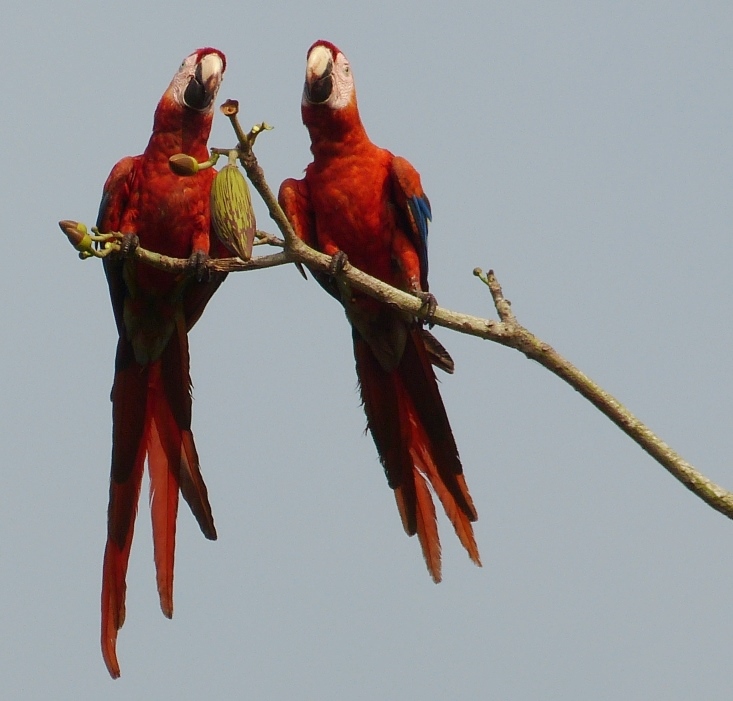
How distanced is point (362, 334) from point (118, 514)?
1427mm

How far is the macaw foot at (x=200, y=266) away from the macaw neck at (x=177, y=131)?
554 mm

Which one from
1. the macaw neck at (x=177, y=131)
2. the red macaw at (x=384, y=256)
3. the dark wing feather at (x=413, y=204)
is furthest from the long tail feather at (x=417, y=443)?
the macaw neck at (x=177, y=131)

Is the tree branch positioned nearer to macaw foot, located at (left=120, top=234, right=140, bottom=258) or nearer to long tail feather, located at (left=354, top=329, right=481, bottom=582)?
macaw foot, located at (left=120, top=234, right=140, bottom=258)

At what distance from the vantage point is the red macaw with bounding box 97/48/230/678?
17.4ft

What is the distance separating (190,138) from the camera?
5492 millimetres

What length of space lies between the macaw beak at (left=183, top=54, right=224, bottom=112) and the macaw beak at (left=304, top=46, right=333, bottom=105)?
450 millimetres

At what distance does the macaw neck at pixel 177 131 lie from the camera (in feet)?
17.9

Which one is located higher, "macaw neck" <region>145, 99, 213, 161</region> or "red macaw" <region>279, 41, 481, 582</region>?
"macaw neck" <region>145, 99, 213, 161</region>

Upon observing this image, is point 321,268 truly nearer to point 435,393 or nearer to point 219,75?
point 435,393

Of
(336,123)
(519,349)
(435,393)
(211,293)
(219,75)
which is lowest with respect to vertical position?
(519,349)

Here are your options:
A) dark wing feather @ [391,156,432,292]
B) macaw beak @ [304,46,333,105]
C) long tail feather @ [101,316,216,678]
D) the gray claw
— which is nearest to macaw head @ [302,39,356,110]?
macaw beak @ [304,46,333,105]

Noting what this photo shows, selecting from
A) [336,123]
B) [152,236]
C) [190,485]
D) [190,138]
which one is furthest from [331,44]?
[190,485]

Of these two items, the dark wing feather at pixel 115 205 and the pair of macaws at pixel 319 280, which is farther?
the dark wing feather at pixel 115 205

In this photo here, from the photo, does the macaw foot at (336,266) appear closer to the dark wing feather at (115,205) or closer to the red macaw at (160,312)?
the red macaw at (160,312)
